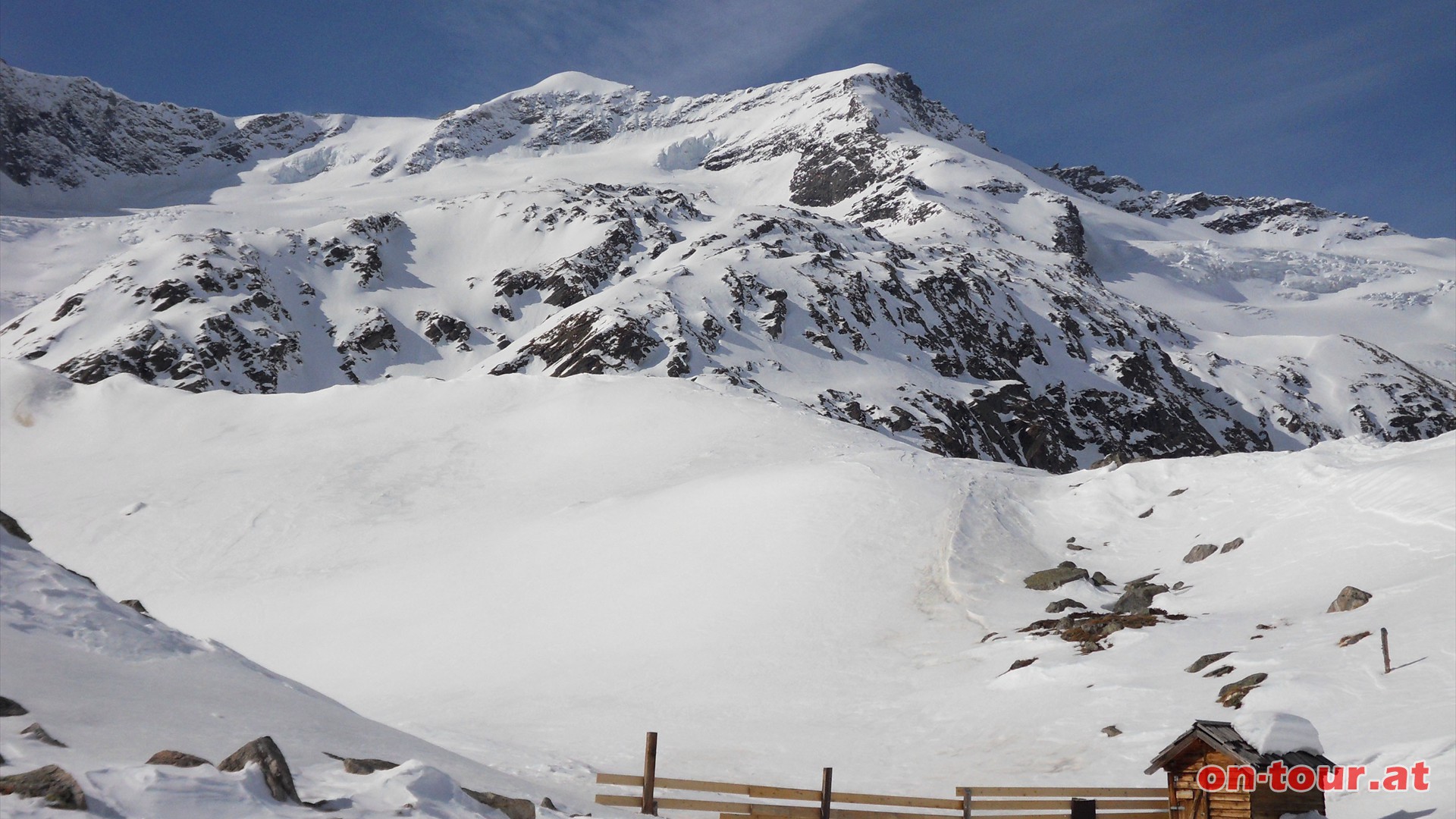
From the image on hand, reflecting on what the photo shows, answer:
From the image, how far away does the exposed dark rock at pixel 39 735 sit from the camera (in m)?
9.23

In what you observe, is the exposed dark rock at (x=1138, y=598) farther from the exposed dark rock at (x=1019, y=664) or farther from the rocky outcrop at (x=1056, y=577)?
the exposed dark rock at (x=1019, y=664)

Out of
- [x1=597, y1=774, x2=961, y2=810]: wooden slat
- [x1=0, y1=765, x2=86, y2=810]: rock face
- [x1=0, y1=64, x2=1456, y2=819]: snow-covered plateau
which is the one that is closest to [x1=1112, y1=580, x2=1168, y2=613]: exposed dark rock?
[x1=0, y1=64, x2=1456, y2=819]: snow-covered plateau

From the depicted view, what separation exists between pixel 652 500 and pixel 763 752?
804 inches

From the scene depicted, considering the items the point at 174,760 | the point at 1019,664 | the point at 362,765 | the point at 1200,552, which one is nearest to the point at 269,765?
the point at 174,760

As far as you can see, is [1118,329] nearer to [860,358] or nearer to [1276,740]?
[860,358]

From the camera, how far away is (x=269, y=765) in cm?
926

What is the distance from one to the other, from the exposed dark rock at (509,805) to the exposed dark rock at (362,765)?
40.4 inches

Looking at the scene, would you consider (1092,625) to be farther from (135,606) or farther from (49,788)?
(49,788)

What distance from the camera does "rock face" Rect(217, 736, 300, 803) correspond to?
9.11 meters

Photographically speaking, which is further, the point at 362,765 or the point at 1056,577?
the point at 1056,577

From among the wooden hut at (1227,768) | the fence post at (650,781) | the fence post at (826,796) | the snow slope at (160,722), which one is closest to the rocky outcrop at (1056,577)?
the wooden hut at (1227,768)

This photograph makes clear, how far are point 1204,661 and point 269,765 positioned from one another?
60.7 feet

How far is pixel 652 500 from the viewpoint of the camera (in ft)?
131

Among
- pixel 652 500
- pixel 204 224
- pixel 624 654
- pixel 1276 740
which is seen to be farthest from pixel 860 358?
pixel 204 224
